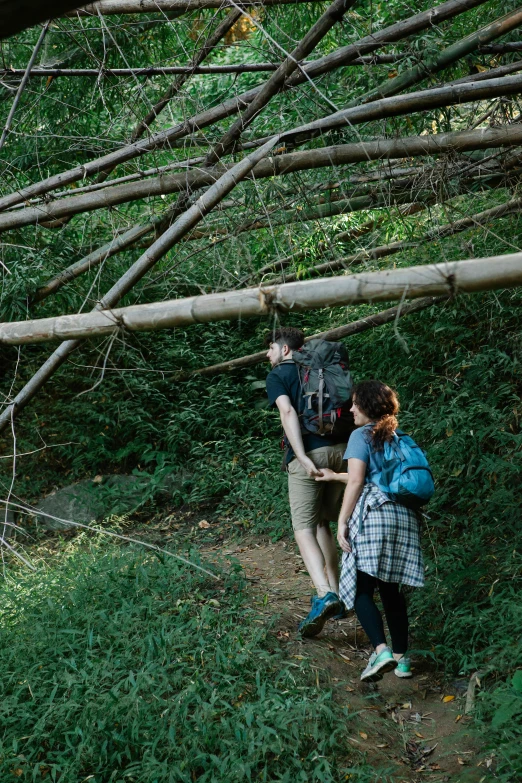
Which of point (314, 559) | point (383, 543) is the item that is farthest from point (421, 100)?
point (314, 559)

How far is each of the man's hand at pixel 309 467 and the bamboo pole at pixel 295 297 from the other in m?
2.40

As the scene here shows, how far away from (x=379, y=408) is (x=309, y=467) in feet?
2.18

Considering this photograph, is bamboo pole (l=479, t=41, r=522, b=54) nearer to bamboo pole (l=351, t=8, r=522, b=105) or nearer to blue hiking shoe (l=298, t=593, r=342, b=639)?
bamboo pole (l=351, t=8, r=522, b=105)

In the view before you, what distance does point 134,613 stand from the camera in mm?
4418

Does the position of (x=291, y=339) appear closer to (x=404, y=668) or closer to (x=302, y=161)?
(x=302, y=161)

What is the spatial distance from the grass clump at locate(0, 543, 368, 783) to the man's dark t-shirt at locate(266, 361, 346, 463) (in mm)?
1149

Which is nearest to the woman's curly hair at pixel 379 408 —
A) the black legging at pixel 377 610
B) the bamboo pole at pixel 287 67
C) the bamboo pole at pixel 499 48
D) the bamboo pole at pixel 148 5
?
the black legging at pixel 377 610

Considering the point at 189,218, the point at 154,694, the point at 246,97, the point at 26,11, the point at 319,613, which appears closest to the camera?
the point at 26,11

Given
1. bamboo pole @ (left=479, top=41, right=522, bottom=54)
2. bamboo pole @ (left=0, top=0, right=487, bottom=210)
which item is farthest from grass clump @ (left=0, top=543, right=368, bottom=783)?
bamboo pole @ (left=479, top=41, right=522, bottom=54)

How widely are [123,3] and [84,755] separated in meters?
4.22

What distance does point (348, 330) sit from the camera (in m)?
7.48

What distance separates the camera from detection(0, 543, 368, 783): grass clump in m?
3.24

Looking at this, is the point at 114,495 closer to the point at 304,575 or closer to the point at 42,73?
the point at 304,575

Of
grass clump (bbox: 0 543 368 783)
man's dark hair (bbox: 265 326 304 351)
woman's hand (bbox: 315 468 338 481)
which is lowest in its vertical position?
grass clump (bbox: 0 543 368 783)
